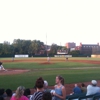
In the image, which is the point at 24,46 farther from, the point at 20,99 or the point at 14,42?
the point at 20,99

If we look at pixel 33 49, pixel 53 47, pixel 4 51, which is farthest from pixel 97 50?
pixel 4 51

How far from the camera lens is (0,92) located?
9859 mm

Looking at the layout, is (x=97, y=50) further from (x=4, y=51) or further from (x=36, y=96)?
(x=36, y=96)

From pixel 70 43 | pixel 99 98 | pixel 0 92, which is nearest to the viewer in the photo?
pixel 99 98

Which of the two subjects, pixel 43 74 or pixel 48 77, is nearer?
pixel 48 77

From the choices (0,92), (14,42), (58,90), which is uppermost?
(14,42)

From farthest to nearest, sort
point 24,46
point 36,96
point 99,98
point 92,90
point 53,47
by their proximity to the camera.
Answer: point 53,47, point 24,46, point 92,90, point 99,98, point 36,96

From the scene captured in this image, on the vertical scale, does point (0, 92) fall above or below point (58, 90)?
below

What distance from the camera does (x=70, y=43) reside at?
167250 millimetres

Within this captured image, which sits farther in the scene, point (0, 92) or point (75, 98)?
point (0, 92)

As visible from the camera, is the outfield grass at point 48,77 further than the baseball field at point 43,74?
No

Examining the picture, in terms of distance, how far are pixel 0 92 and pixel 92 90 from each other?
4.13 meters

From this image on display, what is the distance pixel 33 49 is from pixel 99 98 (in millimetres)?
104196

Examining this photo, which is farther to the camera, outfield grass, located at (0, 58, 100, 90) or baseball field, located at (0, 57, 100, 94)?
baseball field, located at (0, 57, 100, 94)
